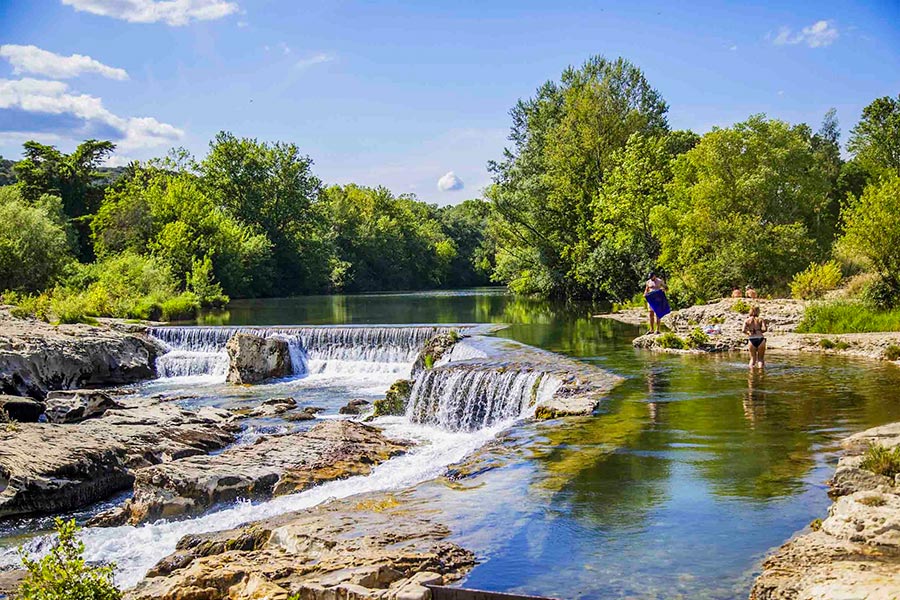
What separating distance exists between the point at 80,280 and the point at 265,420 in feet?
93.5

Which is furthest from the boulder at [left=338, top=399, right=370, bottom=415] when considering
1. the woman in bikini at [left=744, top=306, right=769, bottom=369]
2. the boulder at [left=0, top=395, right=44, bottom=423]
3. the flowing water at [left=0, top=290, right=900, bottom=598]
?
the woman in bikini at [left=744, top=306, right=769, bottom=369]

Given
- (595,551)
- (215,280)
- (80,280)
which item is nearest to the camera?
(595,551)

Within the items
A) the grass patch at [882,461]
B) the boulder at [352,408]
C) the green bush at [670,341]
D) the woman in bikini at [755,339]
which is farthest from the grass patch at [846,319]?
the grass patch at [882,461]

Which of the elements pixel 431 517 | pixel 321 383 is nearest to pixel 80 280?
pixel 321 383

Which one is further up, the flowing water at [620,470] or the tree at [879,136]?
the tree at [879,136]

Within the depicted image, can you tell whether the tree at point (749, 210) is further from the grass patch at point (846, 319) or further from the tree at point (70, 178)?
the tree at point (70, 178)

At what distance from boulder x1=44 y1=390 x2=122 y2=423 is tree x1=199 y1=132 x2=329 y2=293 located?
44383mm

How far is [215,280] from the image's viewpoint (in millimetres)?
51906

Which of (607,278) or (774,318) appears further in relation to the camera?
(607,278)

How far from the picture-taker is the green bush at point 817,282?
83.8ft

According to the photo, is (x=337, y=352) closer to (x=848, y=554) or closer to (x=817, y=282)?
(x=817, y=282)

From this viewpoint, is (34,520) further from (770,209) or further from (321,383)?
(770,209)

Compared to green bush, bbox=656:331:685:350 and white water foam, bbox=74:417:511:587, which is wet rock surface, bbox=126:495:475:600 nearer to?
white water foam, bbox=74:417:511:587

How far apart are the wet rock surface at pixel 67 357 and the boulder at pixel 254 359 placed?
3.84 meters
